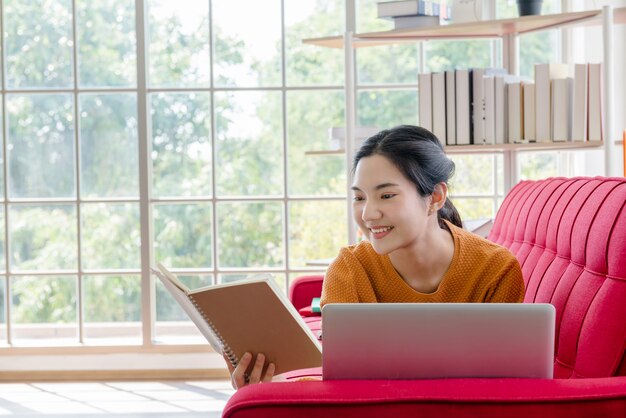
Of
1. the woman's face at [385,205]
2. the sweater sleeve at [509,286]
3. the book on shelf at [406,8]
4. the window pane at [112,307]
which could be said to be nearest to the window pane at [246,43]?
the book on shelf at [406,8]

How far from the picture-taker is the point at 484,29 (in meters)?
3.70

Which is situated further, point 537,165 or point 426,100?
point 537,165

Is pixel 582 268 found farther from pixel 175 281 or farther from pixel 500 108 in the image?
pixel 500 108

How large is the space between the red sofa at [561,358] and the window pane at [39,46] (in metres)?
3.00

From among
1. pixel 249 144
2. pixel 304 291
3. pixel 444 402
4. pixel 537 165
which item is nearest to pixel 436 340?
pixel 444 402

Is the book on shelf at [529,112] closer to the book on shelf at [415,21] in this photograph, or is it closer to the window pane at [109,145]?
the book on shelf at [415,21]

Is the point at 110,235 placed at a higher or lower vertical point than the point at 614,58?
lower

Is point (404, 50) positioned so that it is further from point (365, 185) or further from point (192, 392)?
point (365, 185)

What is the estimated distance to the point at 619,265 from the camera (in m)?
1.77

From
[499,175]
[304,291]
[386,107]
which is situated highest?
[386,107]

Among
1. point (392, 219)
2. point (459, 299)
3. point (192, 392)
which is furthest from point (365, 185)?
point (192, 392)

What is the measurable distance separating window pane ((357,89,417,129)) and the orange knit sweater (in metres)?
2.50

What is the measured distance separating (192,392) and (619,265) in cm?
280

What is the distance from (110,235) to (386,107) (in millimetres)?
1632
